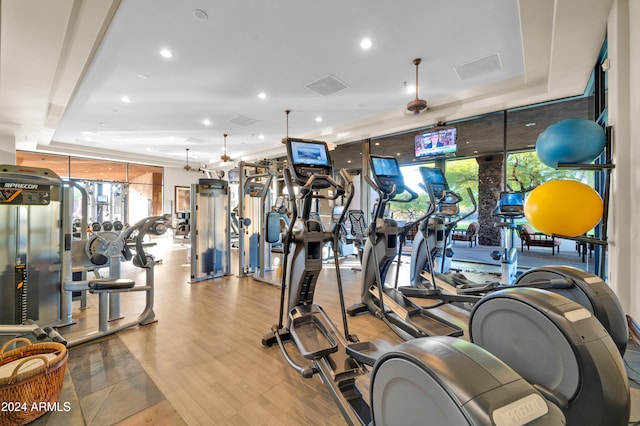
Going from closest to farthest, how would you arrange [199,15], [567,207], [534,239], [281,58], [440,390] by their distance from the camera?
1. [440,390]
2. [567,207]
3. [199,15]
4. [281,58]
5. [534,239]

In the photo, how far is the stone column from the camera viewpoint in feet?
19.9

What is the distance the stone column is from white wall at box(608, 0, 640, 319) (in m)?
3.52

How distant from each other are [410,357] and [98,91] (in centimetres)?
722

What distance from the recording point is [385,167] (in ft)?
10.8

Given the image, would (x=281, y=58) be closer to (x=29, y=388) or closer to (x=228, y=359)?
(x=228, y=359)

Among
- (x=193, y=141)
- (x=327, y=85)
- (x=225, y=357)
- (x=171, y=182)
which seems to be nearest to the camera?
(x=225, y=357)

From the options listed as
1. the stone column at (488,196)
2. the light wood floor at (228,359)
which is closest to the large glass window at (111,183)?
the light wood floor at (228,359)

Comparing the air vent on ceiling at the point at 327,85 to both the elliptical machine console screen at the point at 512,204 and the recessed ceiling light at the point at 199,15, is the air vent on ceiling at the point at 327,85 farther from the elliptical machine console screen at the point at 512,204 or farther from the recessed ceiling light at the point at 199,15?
the elliptical machine console screen at the point at 512,204

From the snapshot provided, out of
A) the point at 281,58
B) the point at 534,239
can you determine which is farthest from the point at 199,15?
the point at 534,239

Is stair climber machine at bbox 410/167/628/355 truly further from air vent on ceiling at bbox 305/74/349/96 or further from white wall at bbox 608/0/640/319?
air vent on ceiling at bbox 305/74/349/96

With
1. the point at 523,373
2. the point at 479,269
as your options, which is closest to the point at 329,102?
the point at 479,269

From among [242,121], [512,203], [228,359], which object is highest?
[242,121]

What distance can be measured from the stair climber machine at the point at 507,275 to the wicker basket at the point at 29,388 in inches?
133

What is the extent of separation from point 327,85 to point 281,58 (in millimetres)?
1202
